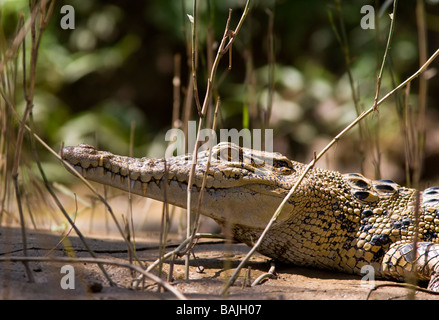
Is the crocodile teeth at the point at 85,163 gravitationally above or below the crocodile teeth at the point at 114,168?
above

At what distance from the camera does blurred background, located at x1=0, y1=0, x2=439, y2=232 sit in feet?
26.2

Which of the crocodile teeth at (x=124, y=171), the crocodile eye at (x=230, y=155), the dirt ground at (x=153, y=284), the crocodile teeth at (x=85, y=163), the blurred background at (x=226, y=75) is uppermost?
the blurred background at (x=226, y=75)

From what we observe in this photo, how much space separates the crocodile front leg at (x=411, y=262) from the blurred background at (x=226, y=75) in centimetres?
477

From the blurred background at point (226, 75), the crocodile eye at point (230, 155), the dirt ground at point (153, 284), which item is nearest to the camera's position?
the dirt ground at point (153, 284)

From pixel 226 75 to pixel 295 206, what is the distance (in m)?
6.33

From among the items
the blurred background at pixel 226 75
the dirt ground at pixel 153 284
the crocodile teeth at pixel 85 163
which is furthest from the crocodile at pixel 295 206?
the blurred background at pixel 226 75

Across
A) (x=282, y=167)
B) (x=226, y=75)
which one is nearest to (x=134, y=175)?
(x=282, y=167)

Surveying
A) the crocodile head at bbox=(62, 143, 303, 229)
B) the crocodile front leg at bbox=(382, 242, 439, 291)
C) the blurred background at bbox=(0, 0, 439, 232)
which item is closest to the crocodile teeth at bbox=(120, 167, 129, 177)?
the crocodile head at bbox=(62, 143, 303, 229)

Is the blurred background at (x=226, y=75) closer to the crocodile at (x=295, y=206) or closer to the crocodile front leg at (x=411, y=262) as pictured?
the crocodile at (x=295, y=206)

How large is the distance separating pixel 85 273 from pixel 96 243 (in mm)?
826

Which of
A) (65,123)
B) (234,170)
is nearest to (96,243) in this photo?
(234,170)

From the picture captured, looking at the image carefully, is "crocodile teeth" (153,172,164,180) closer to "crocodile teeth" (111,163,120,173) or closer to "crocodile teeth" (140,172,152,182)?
"crocodile teeth" (140,172,152,182)

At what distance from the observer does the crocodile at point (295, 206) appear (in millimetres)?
2764

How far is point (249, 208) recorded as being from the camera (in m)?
2.90
